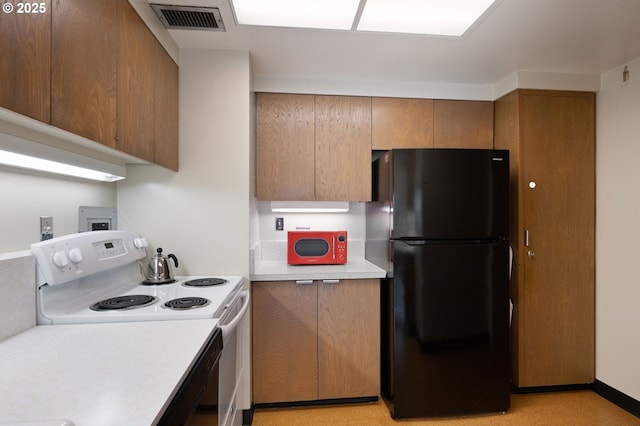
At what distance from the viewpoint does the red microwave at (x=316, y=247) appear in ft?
7.20

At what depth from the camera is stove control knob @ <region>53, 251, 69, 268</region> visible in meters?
1.09

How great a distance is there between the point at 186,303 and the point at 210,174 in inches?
34.3

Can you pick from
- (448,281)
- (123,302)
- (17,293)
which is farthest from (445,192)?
(17,293)

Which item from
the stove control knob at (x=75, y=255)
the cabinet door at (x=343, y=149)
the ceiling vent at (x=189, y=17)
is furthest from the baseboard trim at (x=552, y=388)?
the ceiling vent at (x=189, y=17)

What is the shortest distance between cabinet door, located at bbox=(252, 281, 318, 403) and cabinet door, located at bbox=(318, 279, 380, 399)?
0.20ft

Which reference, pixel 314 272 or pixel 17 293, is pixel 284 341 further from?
pixel 17 293

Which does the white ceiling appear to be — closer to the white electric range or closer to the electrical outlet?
the electrical outlet

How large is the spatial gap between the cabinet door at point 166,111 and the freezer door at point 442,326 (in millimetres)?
1438

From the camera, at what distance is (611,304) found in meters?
2.07

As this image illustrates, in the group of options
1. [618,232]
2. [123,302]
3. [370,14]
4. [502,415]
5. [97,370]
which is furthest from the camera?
[618,232]

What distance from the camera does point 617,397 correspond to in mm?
2010

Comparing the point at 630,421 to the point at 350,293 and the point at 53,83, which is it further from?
the point at 53,83

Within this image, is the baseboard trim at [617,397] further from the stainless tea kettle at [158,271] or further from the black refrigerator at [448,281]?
the stainless tea kettle at [158,271]

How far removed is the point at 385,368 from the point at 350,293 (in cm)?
57
